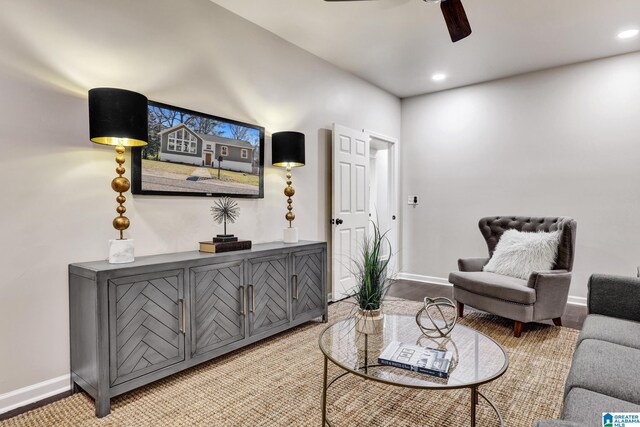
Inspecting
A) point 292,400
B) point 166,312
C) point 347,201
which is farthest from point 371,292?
point 347,201

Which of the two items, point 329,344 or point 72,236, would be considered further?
point 72,236

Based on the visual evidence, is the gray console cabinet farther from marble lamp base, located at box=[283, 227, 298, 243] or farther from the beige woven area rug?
marble lamp base, located at box=[283, 227, 298, 243]

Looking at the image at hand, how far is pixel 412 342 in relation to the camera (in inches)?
71.7

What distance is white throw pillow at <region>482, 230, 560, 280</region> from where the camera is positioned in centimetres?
318

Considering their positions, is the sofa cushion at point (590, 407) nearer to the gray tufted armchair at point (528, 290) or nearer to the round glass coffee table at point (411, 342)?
the round glass coffee table at point (411, 342)

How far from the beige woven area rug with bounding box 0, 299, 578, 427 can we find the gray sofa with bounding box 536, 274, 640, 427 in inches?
19.1

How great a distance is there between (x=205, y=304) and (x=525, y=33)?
12.1 feet

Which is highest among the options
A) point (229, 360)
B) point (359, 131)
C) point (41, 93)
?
point (359, 131)

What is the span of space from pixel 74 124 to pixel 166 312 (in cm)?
127

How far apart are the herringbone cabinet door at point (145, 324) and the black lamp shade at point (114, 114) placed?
0.82m

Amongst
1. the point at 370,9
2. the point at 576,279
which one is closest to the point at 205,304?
the point at 370,9

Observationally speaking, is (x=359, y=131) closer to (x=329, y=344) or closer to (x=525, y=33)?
(x=525, y=33)

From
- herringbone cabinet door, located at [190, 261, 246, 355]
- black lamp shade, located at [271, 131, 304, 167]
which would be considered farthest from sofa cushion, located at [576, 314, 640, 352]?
black lamp shade, located at [271, 131, 304, 167]

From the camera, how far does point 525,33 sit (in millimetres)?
3346
